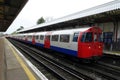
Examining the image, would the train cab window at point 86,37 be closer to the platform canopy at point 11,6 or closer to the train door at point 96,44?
the train door at point 96,44

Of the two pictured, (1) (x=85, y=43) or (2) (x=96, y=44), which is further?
(2) (x=96, y=44)

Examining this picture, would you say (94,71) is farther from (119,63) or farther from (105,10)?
(105,10)

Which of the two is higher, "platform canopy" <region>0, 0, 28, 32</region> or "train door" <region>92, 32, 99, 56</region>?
"platform canopy" <region>0, 0, 28, 32</region>

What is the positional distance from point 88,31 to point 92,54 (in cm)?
158

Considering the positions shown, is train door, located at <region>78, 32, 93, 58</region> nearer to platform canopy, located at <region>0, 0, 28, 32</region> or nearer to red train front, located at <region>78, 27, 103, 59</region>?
red train front, located at <region>78, 27, 103, 59</region>

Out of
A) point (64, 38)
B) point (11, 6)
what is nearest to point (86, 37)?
point (64, 38)

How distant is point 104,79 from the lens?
10.4 m

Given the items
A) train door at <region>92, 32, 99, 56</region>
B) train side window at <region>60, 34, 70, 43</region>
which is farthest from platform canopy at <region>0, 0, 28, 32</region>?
train door at <region>92, 32, 99, 56</region>

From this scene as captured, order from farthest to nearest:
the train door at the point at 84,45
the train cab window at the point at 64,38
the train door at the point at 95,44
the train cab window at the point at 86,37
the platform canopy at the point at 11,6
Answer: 1. the train cab window at the point at 64,38
2. the platform canopy at the point at 11,6
3. the train door at the point at 95,44
4. the train cab window at the point at 86,37
5. the train door at the point at 84,45

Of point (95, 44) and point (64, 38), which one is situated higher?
point (64, 38)

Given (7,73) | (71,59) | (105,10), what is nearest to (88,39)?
(71,59)

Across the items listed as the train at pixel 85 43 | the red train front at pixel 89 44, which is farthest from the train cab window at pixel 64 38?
the red train front at pixel 89 44

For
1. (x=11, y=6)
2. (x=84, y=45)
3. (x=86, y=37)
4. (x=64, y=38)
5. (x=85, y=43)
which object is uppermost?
(x=11, y=6)

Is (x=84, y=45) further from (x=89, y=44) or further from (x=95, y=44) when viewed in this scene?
(x=95, y=44)
